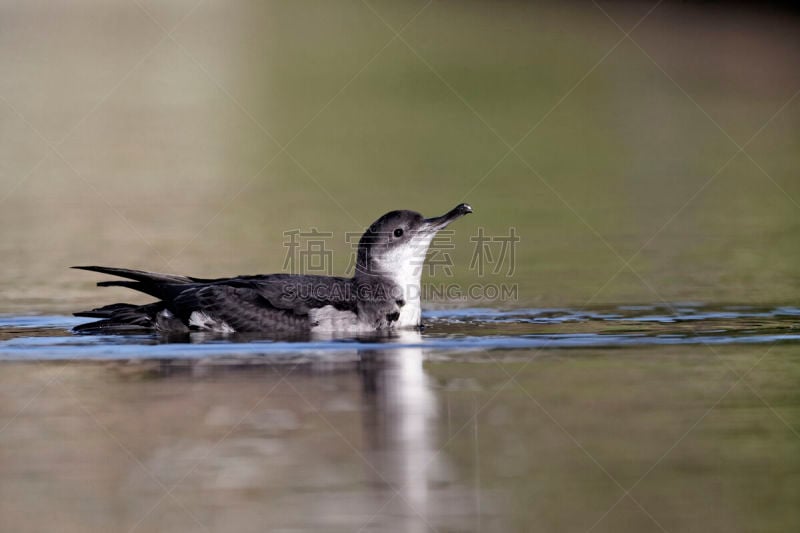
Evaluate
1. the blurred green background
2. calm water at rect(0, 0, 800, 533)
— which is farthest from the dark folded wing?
the blurred green background

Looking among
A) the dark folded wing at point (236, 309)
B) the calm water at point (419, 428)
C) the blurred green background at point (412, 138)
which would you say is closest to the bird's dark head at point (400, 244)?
the calm water at point (419, 428)

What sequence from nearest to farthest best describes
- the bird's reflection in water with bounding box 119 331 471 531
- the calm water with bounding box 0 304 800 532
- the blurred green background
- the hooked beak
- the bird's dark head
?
the calm water with bounding box 0 304 800 532
the bird's reflection in water with bounding box 119 331 471 531
the hooked beak
the bird's dark head
the blurred green background

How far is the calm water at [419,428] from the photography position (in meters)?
6.14

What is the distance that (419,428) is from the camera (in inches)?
304

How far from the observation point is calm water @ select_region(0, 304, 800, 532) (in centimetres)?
614

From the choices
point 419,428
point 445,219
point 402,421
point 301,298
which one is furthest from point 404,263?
point 419,428

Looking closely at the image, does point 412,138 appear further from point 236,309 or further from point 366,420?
point 366,420

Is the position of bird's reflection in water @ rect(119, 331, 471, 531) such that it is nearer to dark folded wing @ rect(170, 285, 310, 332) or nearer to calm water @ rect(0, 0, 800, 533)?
calm water @ rect(0, 0, 800, 533)

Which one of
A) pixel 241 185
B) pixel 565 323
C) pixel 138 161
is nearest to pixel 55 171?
pixel 138 161

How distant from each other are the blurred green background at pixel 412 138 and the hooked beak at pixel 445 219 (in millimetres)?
1332

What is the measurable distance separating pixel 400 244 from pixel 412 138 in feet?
44.3

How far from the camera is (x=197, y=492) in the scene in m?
6.42

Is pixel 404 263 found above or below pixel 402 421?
above

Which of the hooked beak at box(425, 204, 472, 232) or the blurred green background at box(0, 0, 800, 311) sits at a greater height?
the blurred green background at box(0, 0, 800, 311)
